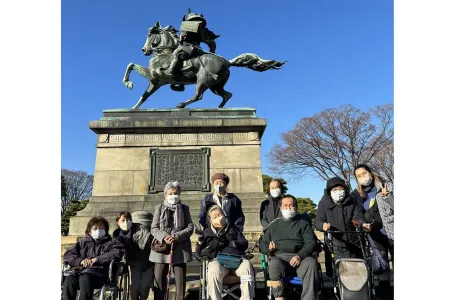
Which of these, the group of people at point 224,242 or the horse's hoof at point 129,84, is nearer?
the group of people at point 224,242

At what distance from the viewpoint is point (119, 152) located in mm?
8695

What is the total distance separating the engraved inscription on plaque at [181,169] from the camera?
8.23 meters

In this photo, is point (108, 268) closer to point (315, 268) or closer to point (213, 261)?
point (213, 261)

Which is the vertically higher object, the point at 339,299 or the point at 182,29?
the point at 182,29

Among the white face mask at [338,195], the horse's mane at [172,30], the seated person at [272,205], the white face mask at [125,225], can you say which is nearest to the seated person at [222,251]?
the seated person at [272,205]

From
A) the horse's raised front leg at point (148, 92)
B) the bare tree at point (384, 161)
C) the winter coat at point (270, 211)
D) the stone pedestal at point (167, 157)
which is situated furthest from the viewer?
the bare tree at point (384, 161)

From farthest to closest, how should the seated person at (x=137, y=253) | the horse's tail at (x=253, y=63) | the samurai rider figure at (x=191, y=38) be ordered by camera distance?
the horse's tail at (x=253, y=63)
the samurai rider figure at (x=191, y=38)
the seated person at (x=137, y=253)

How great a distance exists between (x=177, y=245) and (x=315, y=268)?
162 centimetres

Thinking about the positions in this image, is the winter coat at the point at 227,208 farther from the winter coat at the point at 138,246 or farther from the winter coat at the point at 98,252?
the winter coat at the point at 98,252

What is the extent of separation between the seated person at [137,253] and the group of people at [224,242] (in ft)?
0.04

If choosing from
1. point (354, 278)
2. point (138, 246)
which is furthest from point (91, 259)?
point (354, 278)

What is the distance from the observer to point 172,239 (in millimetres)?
4340

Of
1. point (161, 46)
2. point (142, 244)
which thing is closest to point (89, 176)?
point (161, 46)

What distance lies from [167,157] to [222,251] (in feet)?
14.8
